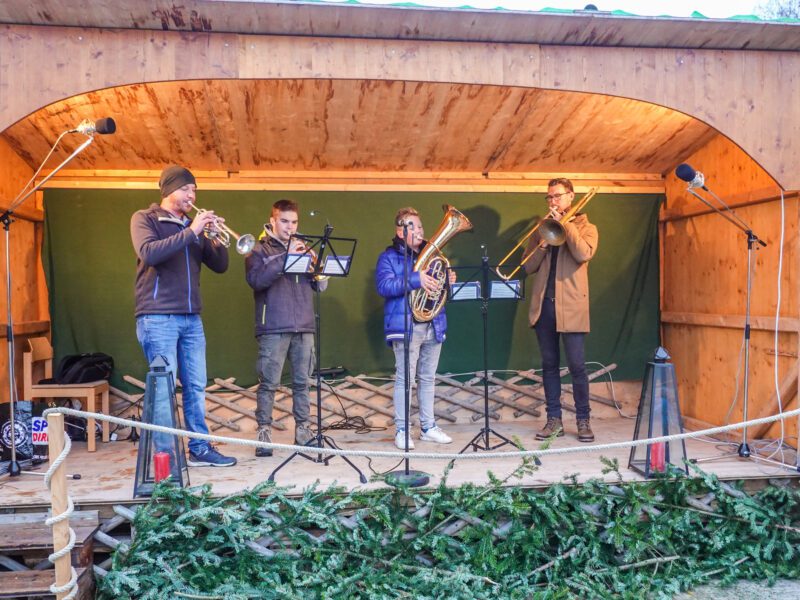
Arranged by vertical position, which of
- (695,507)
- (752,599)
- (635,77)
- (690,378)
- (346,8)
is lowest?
(752,599)

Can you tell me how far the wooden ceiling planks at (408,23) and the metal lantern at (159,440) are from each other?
1590mm

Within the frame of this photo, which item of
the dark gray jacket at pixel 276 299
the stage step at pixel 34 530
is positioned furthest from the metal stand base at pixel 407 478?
the stage step at pixel 34 530

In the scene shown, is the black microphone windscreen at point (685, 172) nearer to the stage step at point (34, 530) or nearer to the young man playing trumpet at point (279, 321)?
the young man playing trumpet at point (279, 321)

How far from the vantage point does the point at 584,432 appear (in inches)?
157

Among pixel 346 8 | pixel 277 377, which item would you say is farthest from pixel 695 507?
pixel 346 8

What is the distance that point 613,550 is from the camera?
2961mm

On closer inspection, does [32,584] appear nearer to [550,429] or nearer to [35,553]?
[35,553]

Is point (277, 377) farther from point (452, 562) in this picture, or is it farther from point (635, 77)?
point (635, 77)

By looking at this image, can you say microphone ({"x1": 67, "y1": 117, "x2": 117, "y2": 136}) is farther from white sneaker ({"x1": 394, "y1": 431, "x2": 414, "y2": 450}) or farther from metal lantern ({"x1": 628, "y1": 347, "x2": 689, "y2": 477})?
metal lantern ({"x1": 628, "y1": 347, "x2": 689, "y2": 477})

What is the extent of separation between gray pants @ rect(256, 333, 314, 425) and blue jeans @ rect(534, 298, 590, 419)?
1.41 m

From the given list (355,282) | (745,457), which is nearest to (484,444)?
(745,457)

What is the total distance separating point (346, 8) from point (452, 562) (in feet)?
Answer: 8.10

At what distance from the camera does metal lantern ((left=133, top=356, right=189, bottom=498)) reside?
287 centimetres

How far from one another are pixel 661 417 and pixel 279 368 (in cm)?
203
